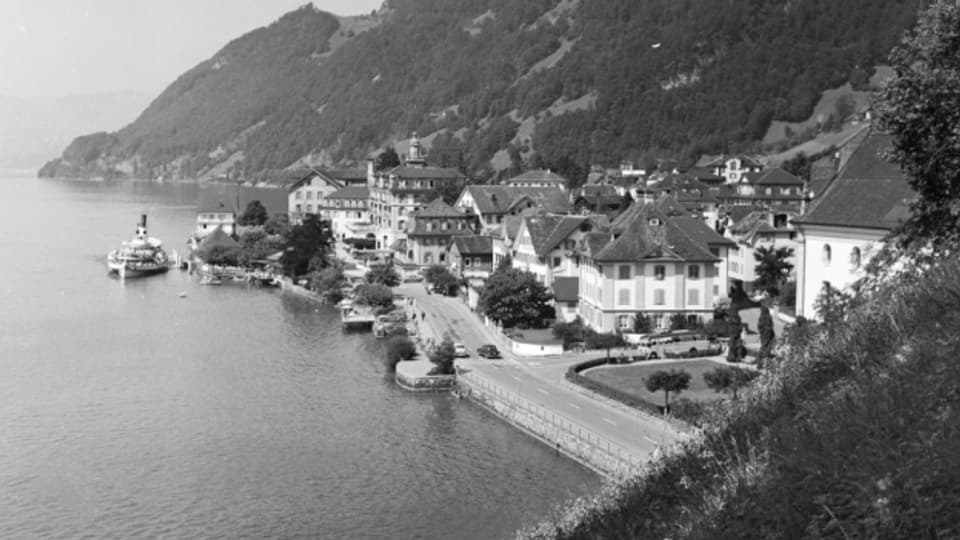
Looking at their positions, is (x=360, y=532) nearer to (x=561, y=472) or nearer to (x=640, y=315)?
(x=561, y=472)

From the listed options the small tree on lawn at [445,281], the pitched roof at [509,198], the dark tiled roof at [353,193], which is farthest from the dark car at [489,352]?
the dark tiled roof at [353,193]

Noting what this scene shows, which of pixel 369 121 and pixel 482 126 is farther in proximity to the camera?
pixel 369 121

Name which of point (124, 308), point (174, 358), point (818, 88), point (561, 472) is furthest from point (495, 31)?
point (561, 472)

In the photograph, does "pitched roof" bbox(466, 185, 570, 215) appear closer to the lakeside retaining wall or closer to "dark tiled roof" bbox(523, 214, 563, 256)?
"dark tiled roof" bbox(523, 214, 563, 256)

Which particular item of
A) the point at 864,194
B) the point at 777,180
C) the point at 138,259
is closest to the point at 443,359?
the point at 864,194

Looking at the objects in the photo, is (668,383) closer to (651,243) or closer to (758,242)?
(651,243)

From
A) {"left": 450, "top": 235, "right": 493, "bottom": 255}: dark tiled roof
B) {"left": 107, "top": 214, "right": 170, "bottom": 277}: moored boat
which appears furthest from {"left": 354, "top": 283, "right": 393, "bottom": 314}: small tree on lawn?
{"left": 107, "top": 214, "right": 170, "bottom": 277}: moored boat
